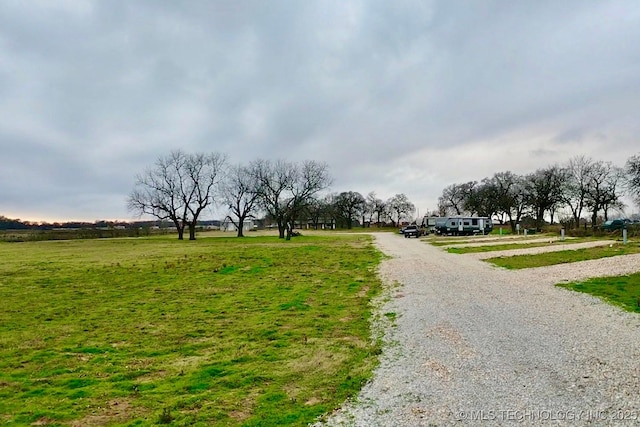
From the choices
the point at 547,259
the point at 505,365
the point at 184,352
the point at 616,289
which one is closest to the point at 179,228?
the point at 547,259

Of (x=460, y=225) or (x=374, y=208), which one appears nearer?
(x=460, y=225)

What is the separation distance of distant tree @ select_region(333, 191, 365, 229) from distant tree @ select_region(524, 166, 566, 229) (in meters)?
45.0

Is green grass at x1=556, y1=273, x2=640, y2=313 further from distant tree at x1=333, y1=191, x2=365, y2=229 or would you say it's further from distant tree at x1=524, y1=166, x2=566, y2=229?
distant tree at x1=333, y1=191, x2=365, y2=229

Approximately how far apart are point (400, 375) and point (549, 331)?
3564 millimetres

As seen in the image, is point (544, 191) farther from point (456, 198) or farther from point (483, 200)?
point (456, 198)

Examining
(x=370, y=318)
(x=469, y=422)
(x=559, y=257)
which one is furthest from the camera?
(x=559, y=257)

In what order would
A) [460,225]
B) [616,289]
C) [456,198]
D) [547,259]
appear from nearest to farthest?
1. [616,289]
2. [547,259]
3. [460,225]
4. [456,198]

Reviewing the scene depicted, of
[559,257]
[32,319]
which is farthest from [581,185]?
[32,319]

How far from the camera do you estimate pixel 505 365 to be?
18.4 ft

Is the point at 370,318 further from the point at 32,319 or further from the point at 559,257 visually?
the point at 559,257

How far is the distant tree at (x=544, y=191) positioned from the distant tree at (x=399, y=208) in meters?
40.6

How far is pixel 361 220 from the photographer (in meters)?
114

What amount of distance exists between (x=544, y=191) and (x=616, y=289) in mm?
62519

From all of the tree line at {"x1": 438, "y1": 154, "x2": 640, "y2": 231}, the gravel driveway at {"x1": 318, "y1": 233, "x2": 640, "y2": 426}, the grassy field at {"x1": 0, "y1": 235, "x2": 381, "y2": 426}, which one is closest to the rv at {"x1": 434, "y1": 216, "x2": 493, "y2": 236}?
the tree line at {"x1": 438, "y1": 154, "x2": 640, "y2": 231}
